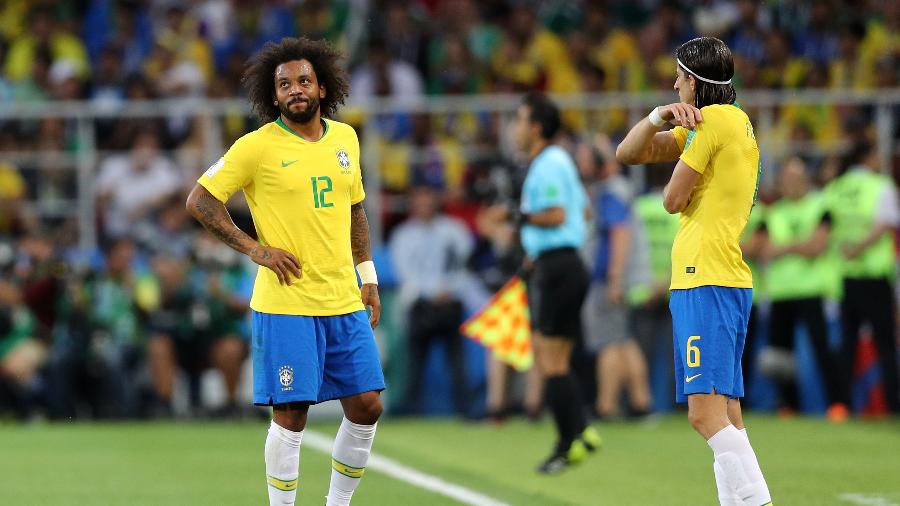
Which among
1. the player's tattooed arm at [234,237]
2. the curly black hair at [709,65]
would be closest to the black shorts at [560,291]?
the player's tattooed arm at [234,237]

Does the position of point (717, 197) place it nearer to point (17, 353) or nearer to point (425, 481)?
point (425, 481)

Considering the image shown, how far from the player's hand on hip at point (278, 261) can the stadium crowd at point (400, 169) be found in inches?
212

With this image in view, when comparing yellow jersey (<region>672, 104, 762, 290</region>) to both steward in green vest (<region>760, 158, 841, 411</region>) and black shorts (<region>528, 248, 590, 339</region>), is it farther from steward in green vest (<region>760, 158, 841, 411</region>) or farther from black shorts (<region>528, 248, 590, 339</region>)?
steward in green vest (<region>760, 158, 841, 411</region>)

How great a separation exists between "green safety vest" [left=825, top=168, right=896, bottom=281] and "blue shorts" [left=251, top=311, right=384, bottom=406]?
8686mm

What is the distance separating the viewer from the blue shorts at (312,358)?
25.5 ft

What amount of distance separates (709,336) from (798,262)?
9.11 metres

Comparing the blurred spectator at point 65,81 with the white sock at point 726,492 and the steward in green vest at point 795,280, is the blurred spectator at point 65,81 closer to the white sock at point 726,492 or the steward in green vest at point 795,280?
the steward in green vest at point 795,280

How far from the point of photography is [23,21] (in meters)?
21.6

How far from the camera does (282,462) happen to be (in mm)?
7914

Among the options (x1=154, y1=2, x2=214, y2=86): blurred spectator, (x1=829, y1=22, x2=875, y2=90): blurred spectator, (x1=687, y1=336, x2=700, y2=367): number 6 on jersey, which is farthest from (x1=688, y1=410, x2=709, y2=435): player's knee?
(x1=829, y1=22, x2=875, y2=90): blurred spectator

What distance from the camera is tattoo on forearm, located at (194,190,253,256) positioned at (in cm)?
789

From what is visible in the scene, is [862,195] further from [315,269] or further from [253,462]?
[315,269]

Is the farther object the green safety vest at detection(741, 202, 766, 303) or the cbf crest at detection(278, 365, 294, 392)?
the green safety vest at detection(741, 202, 766, 303)

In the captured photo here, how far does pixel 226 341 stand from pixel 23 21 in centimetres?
704
